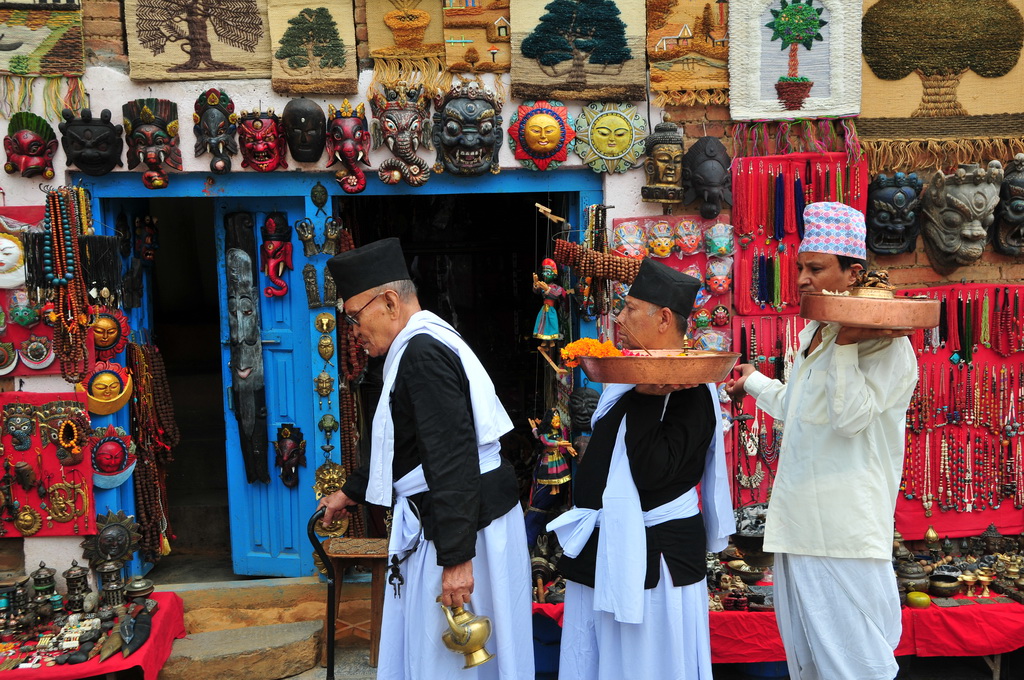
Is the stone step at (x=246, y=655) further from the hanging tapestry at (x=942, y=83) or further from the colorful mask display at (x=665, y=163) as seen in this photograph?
the hanging tapestry at (x=942, y=83)

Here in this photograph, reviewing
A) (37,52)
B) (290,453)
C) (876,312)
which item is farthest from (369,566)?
(37,52)

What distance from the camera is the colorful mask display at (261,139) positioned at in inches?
177

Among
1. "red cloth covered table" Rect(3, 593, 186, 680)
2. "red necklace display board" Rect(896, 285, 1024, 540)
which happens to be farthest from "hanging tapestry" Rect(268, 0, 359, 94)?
"red necklace display board" Rect(896, 285, 1024, 540)

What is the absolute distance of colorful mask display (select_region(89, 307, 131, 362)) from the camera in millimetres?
4574

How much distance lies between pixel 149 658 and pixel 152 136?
102 inches

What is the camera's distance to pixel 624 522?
2.89m

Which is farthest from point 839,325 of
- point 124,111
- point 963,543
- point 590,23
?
point 124,111

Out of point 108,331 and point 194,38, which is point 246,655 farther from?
point 194,38

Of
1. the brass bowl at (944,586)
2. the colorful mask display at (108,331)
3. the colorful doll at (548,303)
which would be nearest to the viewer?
the brass bowl at (944,586)

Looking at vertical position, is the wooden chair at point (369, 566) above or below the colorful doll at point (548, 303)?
below

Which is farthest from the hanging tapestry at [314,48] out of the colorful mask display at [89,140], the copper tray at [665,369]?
the copper tray at [665,369]

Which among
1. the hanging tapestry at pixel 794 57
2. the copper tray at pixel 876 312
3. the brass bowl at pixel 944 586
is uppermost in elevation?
the hanging tapestry at pixel 794 57

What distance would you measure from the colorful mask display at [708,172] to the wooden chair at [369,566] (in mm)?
2463

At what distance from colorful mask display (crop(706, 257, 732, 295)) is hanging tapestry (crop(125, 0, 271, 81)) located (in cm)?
263
